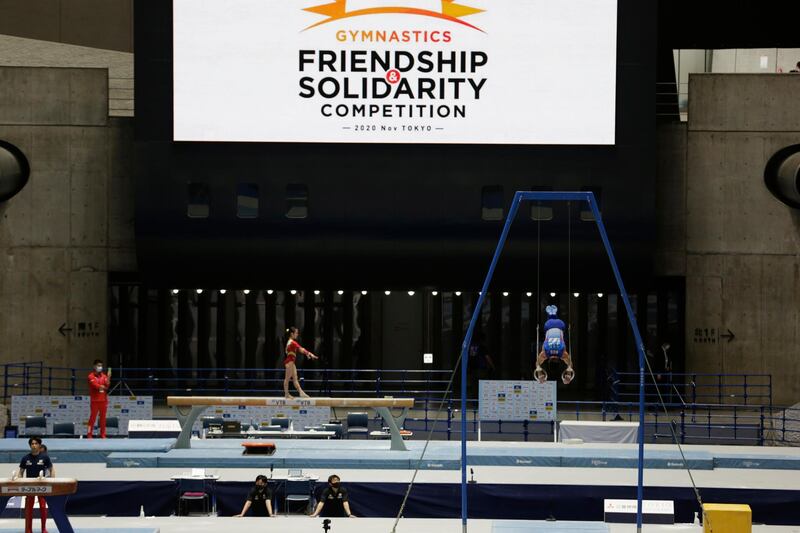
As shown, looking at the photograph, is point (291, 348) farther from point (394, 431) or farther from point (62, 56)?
point (62, 56)

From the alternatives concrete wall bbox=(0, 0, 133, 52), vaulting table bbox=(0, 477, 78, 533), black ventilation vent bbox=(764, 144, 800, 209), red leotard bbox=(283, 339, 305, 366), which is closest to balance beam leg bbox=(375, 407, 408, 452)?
red leotard bbox=(283, 339, 305, 366)

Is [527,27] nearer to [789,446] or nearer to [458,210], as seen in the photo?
[458,210]

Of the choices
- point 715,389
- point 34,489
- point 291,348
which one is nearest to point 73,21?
point 291,348

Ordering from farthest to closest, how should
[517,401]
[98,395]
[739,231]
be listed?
1. [739,231]
2. [517,401]
3. [98,395]

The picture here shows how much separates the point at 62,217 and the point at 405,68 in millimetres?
9501

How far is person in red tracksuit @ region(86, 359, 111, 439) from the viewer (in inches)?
1039

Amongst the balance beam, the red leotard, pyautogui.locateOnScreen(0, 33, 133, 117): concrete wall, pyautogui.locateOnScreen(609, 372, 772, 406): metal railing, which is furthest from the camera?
pyautogui.locateOnScreen(0, 33, 133, 117): concrete wall

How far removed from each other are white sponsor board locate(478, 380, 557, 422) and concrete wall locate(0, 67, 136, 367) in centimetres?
1080

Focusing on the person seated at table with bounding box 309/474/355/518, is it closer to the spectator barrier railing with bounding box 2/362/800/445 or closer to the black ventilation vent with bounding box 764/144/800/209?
the spectator barrier railing with bounding box 2/362/800/445

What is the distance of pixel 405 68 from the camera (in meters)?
31.9

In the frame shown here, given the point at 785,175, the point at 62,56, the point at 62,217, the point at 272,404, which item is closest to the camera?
the point at 272,404

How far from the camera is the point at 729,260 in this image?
33.4 metres

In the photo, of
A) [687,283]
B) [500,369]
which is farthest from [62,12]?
[687,283]

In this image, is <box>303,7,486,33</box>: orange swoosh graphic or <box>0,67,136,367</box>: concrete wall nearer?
<box>303,7,486,33</box>: orange swoosh graphic
